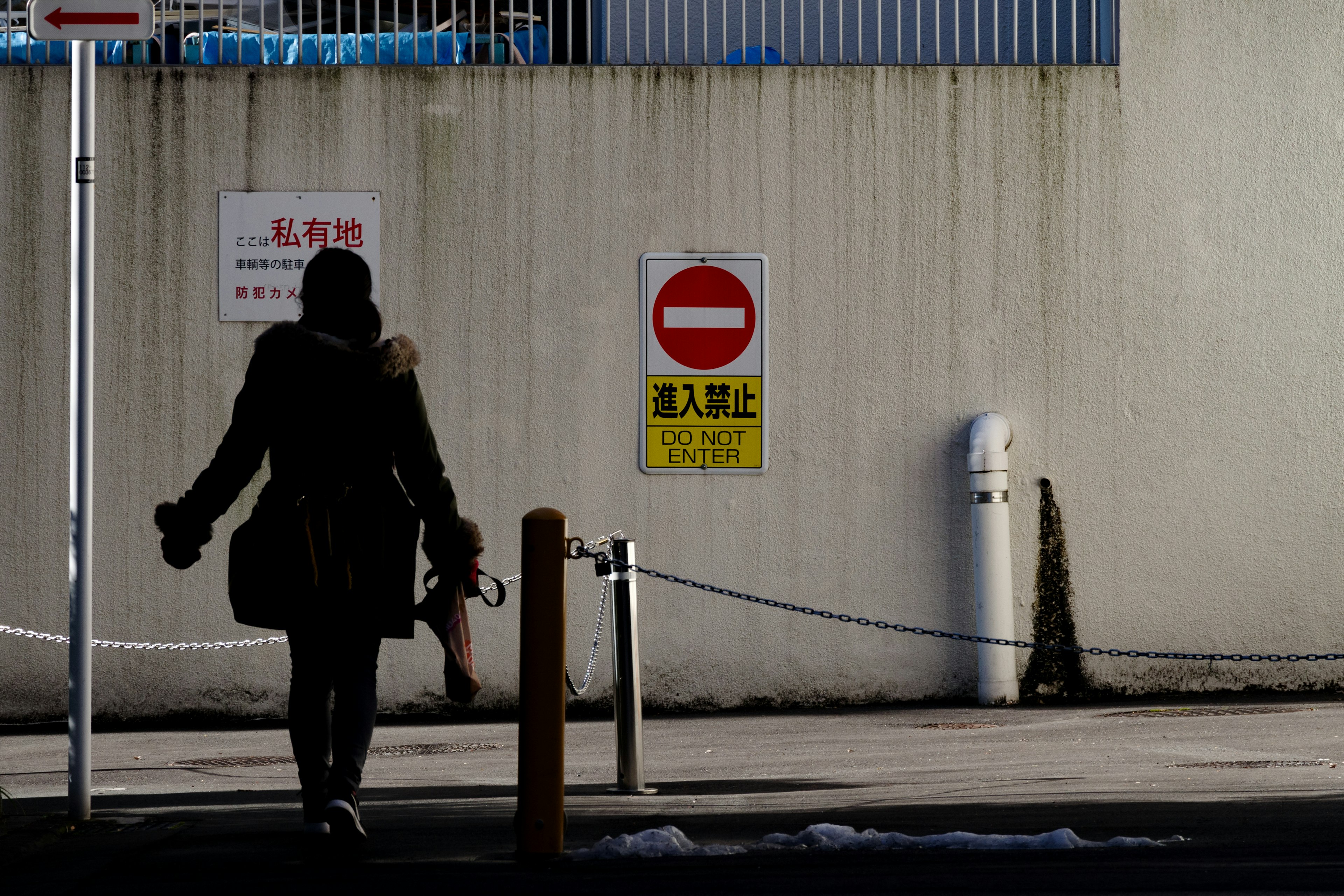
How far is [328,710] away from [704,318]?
14.4 feet

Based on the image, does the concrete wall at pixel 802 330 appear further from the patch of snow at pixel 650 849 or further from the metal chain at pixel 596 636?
the patch of snow at pixel 650 849

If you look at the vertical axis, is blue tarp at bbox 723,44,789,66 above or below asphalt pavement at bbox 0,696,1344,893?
above

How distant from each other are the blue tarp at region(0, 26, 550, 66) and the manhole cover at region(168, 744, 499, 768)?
12.2 feet

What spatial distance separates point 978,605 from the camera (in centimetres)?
803

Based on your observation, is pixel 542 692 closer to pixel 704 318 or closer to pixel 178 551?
pixel 178 551

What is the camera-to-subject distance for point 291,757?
6.73 metres

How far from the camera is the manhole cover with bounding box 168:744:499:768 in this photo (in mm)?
6488

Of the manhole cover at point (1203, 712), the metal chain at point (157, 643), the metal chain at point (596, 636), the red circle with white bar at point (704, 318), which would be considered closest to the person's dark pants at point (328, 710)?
the metal chain at point (596, 636)

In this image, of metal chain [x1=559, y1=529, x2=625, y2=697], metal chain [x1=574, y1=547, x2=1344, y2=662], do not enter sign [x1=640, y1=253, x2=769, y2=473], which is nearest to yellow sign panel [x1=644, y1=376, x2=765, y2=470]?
do not enter sign [x1=640, y1=253, x2=769, y2=473]

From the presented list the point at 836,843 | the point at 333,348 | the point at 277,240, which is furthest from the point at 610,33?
the point at 836,843

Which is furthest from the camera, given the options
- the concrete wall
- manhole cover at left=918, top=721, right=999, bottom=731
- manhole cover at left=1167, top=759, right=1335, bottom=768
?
the concrete wall

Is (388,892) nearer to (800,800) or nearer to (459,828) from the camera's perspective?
(459,828)

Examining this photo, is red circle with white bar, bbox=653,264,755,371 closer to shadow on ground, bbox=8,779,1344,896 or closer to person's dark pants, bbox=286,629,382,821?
shadow on ground, bbox=8,779,1344,896

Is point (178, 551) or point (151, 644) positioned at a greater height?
point (178, 551)
